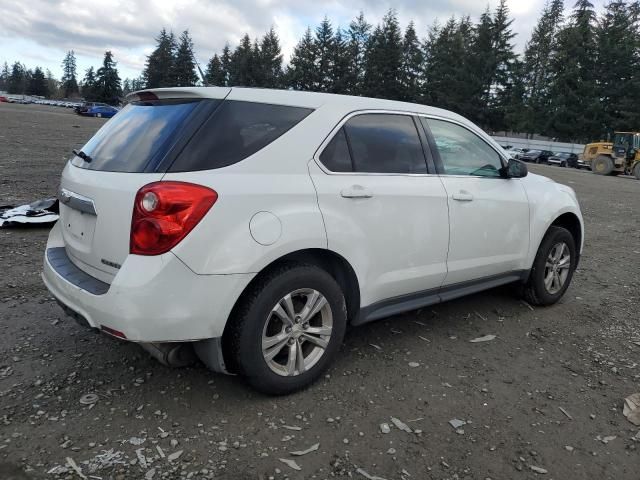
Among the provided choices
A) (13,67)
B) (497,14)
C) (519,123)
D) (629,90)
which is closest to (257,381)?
(629,90)

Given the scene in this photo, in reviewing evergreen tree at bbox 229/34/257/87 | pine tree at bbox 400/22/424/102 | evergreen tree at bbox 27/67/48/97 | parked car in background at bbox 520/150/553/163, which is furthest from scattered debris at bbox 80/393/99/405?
evergreen tree at bbox 27/67/48/97

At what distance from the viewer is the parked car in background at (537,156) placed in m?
44.2

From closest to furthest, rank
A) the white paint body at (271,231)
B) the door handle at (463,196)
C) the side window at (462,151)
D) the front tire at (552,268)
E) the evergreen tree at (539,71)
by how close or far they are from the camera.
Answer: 1. the white paint body at (271,231)
2. the door handle at (463,196)
3. the side window at (462,151)
4. the front tire at (552,268)
5. the evergreen tree at (539,71)

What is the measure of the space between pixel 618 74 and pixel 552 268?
203 ft

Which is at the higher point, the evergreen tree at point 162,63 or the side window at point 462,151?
the evergreen tree at point 162,63

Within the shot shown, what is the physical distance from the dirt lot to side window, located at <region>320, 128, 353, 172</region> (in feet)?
4.31

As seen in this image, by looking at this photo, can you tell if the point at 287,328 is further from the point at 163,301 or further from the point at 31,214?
the point at 31,214

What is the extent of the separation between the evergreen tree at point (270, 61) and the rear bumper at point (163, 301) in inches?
3165

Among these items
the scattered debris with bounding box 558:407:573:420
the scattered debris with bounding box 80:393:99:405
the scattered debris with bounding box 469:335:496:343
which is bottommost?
the scattered debris with bounding box 80:393:99:405

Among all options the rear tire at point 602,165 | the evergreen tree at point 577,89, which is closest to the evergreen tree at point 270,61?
the evergreen tree at point 577,89

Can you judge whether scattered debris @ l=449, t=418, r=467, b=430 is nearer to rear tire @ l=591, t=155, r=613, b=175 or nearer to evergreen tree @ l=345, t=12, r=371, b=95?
rear tire @ l=591, t=155, r=613, b=175

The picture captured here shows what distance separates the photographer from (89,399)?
9.77 ft

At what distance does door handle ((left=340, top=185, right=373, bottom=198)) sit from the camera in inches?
125

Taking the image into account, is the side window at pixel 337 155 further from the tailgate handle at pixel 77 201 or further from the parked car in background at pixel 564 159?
the parked car in background at pixel 564 159
